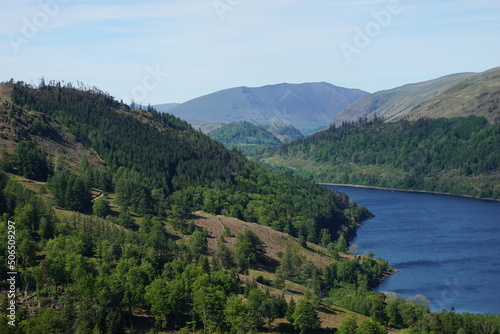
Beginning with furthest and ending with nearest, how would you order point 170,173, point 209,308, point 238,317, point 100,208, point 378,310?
point 170,173 < point 100,208 < point 378,310 < point 209,308 < point 238,317

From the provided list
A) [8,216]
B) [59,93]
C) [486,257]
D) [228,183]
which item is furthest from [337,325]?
[59,93]

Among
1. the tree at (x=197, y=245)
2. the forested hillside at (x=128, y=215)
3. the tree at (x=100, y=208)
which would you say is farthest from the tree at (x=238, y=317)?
the tree at (x=100, y=208)

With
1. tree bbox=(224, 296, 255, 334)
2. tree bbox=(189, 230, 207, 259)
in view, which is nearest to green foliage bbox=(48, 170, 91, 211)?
tree bbox=(189, 230, 207, 259)

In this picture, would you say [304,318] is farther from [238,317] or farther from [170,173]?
[170,173]

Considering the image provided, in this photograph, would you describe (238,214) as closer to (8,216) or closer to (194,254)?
(194,254)

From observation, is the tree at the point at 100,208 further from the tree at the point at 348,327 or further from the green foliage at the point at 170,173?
the tree at the point at 348,327

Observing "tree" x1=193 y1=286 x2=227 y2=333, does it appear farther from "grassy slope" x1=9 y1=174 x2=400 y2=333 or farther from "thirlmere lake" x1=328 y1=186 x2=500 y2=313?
"thirlmere lake" x1=328 y1=186 x2=500 y2=313

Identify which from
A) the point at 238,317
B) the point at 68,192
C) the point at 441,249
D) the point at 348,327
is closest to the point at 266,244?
the point at 68,192
